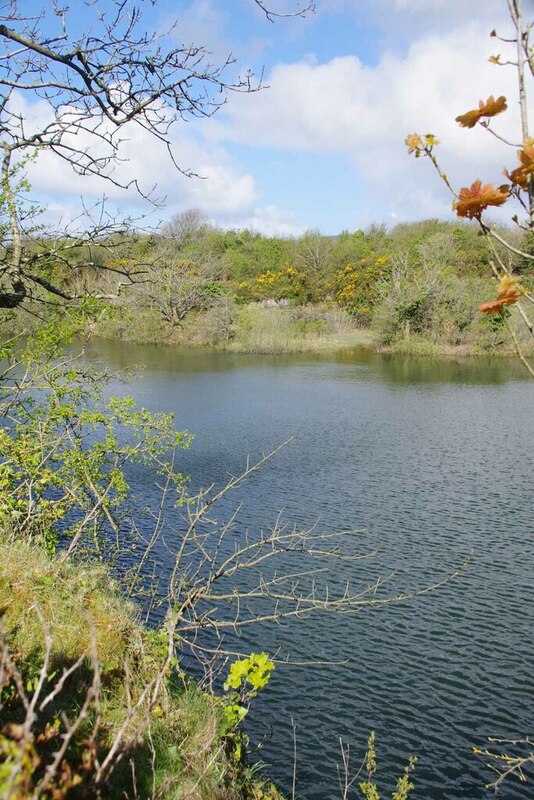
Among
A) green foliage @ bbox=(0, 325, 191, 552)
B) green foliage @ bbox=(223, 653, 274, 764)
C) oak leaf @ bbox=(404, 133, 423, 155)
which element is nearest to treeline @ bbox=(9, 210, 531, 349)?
green foliage @ bbox=(0, 325, 191, 552)

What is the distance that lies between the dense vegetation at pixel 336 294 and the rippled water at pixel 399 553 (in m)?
11.8

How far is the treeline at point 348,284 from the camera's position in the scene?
3672 centimetres

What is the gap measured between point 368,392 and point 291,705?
19.2m

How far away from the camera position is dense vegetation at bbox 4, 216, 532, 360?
121 feet

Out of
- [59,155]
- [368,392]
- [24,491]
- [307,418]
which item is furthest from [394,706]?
[368,392]

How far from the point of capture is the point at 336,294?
46094mm

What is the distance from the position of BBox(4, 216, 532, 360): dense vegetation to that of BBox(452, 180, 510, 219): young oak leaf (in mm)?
29528

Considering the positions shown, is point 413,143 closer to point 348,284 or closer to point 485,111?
point 485,111

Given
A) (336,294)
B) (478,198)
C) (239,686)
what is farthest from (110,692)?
(336,294)

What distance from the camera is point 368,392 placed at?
25328 mm

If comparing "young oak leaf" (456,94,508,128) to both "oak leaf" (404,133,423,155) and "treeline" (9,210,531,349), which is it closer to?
"oak leaf" (404,133,423,155)

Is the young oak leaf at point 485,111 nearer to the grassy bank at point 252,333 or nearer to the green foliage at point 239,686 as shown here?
the green foliage at point 239,686

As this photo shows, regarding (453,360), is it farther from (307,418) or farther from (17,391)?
(17,391)

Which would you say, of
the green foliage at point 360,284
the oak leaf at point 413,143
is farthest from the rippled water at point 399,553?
the green foliage at point 360,284
